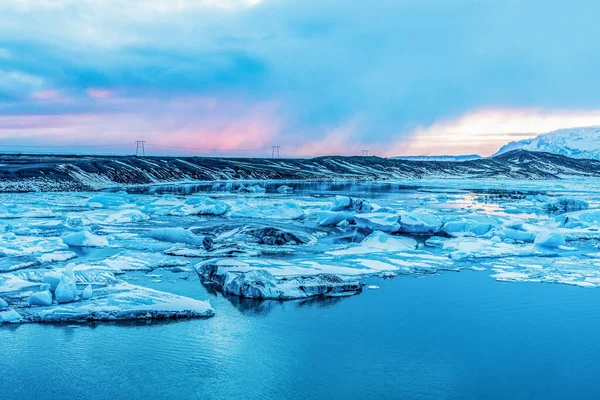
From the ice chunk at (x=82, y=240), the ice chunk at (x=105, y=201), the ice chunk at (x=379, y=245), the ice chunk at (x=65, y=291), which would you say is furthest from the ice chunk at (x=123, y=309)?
the ice chunk at (x=105, y=201)

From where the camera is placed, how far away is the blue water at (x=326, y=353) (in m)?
6.00

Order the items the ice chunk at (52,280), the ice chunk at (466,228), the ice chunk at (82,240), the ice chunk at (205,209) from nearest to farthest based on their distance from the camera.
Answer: the ice chunk at (52,280), the ice chunk at (82,240), the ice chunk at (466,228), the ice chunk at (205,209)

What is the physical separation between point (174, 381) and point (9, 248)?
8067mm

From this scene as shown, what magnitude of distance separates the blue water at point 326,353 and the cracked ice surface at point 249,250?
2.55 feet

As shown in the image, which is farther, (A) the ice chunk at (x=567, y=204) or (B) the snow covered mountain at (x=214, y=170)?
(B) the snow covered mountain at (x=214, y=170)

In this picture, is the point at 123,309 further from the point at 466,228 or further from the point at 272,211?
the point at 272,211

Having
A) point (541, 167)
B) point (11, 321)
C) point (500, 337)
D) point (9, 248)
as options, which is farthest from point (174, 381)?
point (541, 167)

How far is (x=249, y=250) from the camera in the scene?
13.1 metres

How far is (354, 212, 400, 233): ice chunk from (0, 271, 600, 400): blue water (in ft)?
26.1

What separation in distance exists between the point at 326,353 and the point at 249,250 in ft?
20.9

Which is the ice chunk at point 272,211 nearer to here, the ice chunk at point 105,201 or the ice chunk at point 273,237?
the ice chunk at point 273,237

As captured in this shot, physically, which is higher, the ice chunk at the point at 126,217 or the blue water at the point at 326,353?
the ice chunk at the point at 126,217

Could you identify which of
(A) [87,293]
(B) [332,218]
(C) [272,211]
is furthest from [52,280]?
(C) [272,211]

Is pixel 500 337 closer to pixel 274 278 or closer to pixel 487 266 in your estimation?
pixel 274 278
